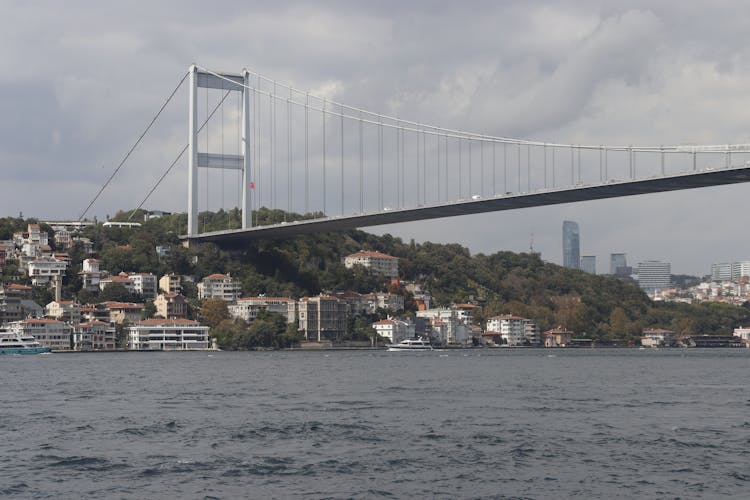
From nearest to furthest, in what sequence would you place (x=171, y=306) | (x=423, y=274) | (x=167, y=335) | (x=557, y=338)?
(x=167, y=335), (x=171, y=306), (x=557, y=338), (x=423, y=274)

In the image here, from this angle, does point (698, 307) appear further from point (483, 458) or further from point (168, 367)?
point (483, 458)

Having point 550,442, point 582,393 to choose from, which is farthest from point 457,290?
point 550,442

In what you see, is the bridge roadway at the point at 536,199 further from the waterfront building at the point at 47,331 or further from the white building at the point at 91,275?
the white building at the point at 91,275

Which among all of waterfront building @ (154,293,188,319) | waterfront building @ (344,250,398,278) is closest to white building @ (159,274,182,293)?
waterfront building @ (154,293,188,319)

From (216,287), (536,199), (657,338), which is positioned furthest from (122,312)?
(657,338)

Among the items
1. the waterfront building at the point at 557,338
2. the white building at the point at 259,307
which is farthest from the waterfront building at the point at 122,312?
the waterfront building at the point at 557,338

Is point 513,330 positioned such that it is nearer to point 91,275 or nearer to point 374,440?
point 91,275
